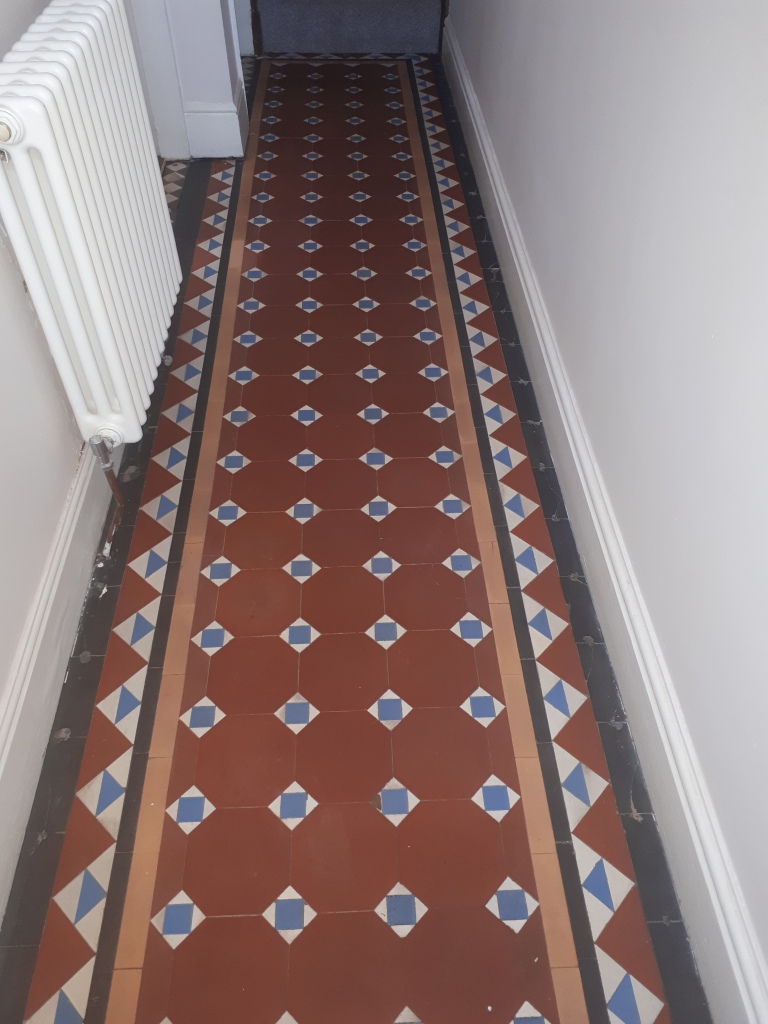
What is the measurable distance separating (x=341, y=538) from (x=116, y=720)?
0.96 m

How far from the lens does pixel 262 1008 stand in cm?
189

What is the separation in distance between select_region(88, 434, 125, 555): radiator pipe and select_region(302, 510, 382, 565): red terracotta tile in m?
0.68

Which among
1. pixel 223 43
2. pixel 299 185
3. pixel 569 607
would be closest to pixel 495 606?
pixel 569 607

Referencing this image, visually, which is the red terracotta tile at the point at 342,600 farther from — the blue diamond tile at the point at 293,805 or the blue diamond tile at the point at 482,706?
the blue diamond tile at the point at 293,805

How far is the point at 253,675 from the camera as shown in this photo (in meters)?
2.47

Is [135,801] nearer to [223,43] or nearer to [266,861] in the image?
[266,861]

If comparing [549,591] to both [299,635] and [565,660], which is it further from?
[299,635]

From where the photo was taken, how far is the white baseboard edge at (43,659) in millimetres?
2076

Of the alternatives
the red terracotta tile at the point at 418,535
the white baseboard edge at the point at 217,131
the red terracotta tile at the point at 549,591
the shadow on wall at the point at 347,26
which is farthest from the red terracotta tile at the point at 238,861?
the shadow on wall at the point at 347,26

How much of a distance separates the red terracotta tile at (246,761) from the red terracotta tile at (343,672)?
0.16 m

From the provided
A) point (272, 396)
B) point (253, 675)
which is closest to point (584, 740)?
point (253, 675)

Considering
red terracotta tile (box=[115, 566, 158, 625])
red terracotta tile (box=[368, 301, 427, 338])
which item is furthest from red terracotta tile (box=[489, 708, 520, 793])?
red terracotta tile (box=[368, 301, 427, 338])

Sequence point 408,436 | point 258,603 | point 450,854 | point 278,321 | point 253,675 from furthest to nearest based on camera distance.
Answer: point 278,321, point 408,436, point 258,603, point 253,675, point 450,854

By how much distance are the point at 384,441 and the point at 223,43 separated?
253cm
